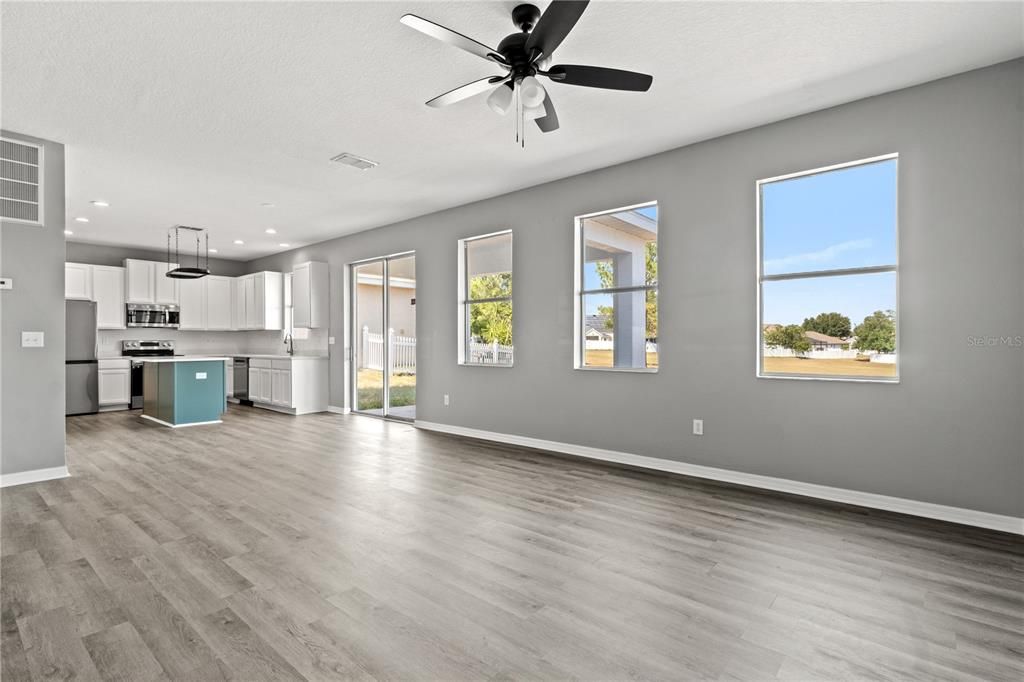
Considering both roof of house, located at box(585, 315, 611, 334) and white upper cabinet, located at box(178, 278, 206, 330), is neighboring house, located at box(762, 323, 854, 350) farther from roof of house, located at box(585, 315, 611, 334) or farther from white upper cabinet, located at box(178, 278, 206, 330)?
white upper cabinet, located at box(178, 278, 206, 330)

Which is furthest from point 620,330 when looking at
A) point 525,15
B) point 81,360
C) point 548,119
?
point 81,360

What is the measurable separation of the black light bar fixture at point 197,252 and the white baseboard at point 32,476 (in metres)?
3.83

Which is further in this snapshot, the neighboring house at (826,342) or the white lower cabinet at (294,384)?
the white lower cabinet at (294,384)

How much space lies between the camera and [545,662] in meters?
1.86

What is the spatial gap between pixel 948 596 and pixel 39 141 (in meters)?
6.72

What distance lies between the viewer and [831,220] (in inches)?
152

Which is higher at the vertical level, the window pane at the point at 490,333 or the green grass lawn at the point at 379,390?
the window pane at the point at 490,333

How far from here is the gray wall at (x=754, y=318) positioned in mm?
3205

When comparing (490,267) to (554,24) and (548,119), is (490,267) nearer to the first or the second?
(548,119)

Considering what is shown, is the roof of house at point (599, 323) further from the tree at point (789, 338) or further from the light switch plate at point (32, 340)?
the light switch plate at point (32, 340)

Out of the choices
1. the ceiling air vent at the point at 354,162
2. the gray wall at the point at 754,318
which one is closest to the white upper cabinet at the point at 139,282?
the ceiling air vent at the point at 354,162

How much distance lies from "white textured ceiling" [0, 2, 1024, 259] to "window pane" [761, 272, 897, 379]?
1319 mm

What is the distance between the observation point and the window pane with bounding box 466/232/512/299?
6070mm

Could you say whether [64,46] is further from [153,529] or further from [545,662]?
[545,662]
